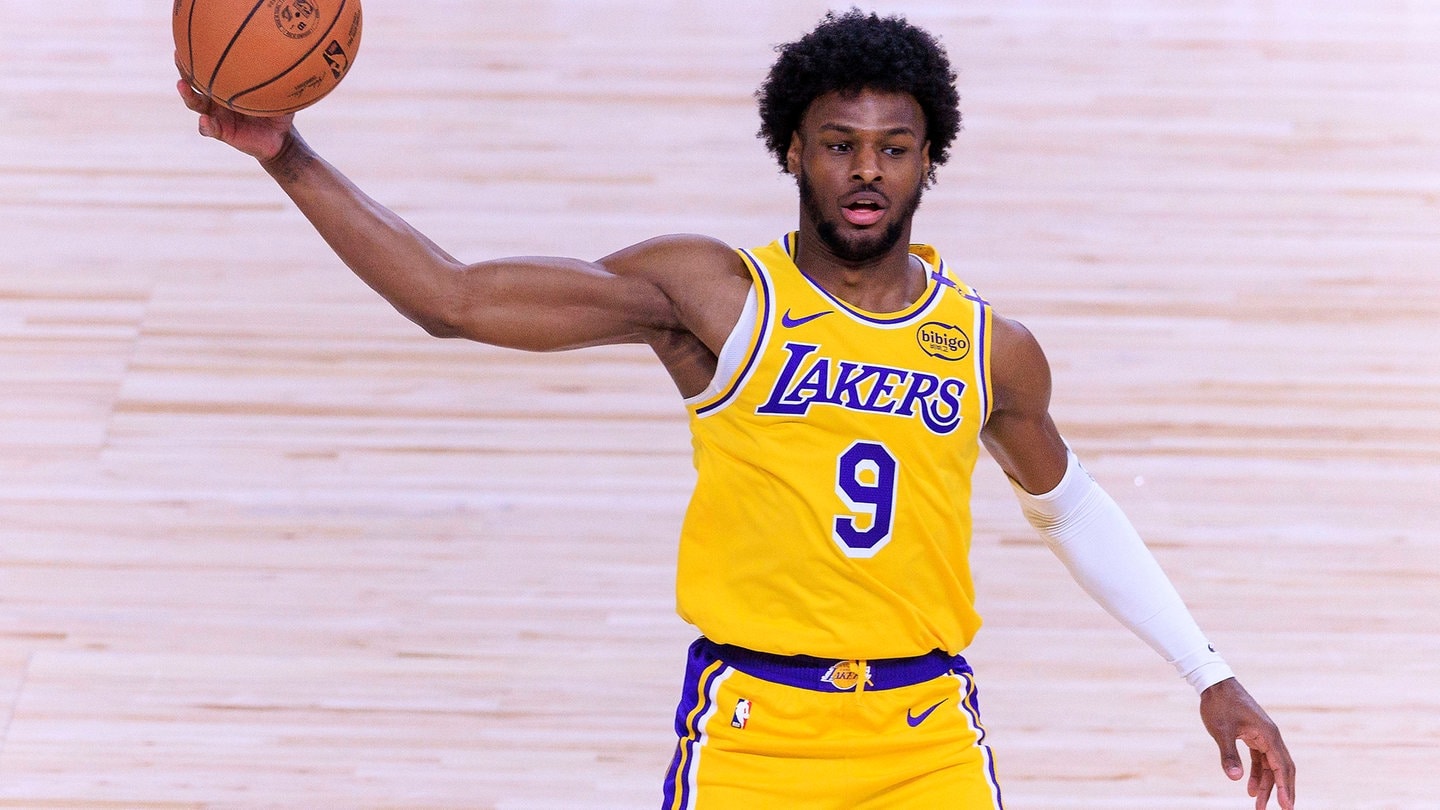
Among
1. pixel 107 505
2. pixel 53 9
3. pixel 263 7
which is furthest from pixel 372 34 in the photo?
pixel 263 7

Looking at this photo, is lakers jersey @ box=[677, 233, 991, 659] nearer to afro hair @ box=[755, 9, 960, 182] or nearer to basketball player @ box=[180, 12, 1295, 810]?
basketball player @ box=[180, 12, 1295, 810]

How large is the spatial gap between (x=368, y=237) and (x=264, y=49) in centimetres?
30

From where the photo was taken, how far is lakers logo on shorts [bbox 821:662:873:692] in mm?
2367

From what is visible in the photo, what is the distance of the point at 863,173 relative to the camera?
2.43 metres

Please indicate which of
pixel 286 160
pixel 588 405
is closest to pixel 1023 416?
pixel 286 160

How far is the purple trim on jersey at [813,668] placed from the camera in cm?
237

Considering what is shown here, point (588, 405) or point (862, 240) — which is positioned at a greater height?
point (862, 240)

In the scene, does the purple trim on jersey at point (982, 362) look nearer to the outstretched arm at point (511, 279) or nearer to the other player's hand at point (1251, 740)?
the outstretched arm at point (511, 279)

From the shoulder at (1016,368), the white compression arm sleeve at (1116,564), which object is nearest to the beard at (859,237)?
the shoulder at (1016,368)

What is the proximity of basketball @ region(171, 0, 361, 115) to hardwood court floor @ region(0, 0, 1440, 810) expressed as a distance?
5.64 feet

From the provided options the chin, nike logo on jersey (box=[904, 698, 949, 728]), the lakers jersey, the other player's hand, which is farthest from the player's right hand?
the other player's hand

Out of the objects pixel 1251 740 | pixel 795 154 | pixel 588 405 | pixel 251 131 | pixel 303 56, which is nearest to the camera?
pixel 251 131

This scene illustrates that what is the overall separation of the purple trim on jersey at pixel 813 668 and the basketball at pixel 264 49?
0.98 m

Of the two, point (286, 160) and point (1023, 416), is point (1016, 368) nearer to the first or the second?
point (1023, 416)
